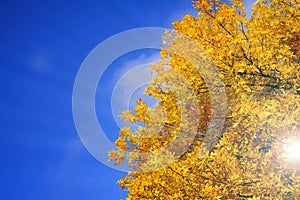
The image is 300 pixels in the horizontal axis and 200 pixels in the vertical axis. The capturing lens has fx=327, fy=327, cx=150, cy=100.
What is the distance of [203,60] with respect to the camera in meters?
9.02

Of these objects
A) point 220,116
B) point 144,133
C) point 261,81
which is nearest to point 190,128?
point 220,116

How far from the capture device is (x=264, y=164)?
23.5 feet

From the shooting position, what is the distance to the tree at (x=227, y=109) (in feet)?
24.0

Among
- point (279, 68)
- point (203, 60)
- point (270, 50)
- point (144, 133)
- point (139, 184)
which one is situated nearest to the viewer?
point (270, 50)

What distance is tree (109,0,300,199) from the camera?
7328mm

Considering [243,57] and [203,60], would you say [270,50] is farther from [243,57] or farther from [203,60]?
[203,60]

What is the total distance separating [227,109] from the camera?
9711 mm

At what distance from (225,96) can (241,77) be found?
39.1 inches

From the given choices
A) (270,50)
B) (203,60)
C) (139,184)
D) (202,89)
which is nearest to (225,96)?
(202,89)

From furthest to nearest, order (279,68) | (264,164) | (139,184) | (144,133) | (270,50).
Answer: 1. (144,133)
2. (139,184)
3. (279,68)
4. (270,50)
5. (264,164)

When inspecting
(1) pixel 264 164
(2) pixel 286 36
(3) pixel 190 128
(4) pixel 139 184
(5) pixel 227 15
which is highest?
(5) pixel 227 15

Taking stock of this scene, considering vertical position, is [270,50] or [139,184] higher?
[270,50]

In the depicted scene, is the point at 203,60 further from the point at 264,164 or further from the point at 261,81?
the point at 264,164

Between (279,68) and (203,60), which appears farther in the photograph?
(203,60)
